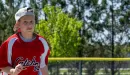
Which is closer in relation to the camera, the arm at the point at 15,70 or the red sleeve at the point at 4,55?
the arm at the point at 15,70

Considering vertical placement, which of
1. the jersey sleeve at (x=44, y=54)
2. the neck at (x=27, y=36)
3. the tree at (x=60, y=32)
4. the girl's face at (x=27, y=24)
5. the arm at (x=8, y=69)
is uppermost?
the girl's face at (x=27, y=24)

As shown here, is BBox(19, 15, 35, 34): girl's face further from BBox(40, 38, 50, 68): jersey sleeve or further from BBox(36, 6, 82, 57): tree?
BBox(36, 6, 82, 57): tree

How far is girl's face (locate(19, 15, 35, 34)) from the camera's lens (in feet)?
11.6

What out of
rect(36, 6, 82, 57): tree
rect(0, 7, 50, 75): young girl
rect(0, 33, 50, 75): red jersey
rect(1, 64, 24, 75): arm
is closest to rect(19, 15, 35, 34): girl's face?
rect(0, 7, 50, 75): young girl

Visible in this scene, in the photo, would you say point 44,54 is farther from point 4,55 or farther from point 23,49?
point 4,55

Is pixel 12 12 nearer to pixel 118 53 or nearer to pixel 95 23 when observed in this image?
pixel 95 23

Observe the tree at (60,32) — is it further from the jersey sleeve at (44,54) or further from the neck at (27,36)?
the neck at (27,36)

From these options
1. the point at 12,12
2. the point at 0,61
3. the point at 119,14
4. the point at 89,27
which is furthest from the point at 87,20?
the point at 0,61

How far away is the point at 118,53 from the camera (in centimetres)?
3080

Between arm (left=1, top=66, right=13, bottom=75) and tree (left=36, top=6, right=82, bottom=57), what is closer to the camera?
arm (left=1, top=66, right=13, bottom=75)

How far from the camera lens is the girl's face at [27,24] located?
Result: 3.55 metres

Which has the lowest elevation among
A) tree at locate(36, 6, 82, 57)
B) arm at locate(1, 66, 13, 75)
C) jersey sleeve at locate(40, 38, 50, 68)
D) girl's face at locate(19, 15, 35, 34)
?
tree at locate(36, 6, 82, 57)

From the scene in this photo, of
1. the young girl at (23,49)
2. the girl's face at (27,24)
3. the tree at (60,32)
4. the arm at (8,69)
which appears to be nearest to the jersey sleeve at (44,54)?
the young girl at (23,49)

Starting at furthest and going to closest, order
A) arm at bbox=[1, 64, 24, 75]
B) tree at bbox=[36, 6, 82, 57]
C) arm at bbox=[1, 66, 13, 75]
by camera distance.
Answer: tree at bbox=[36, 6, 82, 57], arm at bbox=[1, 66, 13, 75], arm at bbox=[1, 64, 24, 75]
